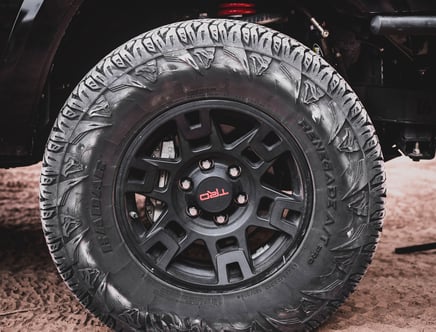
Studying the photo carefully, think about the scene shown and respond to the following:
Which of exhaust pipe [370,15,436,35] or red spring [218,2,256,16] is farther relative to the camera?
red spring [218,2,256,16]

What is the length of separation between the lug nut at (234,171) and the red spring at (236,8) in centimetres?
70

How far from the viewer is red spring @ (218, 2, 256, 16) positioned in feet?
8.39

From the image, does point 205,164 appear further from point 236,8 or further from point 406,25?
point 406,25

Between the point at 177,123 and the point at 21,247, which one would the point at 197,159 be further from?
the point at 21,247

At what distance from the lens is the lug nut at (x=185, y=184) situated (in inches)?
88.3

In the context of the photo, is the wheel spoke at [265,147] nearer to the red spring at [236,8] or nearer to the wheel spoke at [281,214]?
the wheel spoke at [281,214]

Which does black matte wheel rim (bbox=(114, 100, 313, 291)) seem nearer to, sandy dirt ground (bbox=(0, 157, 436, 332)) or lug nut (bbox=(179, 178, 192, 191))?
lug nut (bbox=(179, 178, 192, 191))

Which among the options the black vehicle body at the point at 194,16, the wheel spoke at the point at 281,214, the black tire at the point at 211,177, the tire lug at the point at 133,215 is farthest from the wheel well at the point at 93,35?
the wheel spoke at the point at 281,214

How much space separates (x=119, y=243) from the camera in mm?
2184

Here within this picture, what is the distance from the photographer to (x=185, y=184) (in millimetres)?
2242

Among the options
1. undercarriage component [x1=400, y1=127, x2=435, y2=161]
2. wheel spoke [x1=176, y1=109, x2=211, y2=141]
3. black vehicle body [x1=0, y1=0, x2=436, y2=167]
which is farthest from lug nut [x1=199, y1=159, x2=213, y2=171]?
undercarriage component [x1=400, y1=127, x2=435, y2=161]

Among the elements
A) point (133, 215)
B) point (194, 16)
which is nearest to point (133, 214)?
point (133, 215)

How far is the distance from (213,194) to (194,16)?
0.85m

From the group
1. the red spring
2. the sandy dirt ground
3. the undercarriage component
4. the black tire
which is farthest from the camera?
the undercarriage component
